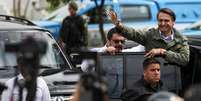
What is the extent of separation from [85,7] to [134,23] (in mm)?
1287

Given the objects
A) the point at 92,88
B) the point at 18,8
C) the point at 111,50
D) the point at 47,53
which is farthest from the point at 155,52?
the point at 18,8

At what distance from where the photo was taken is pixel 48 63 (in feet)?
25.6

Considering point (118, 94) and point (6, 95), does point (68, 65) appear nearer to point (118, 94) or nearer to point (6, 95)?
point (118, 94)

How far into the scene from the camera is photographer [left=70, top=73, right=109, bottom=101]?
10.1 feet

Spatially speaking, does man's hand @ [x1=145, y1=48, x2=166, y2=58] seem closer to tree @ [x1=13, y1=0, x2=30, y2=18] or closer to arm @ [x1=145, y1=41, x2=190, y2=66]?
arm @ [x1=145, y1=41, x2=190, y2=66]

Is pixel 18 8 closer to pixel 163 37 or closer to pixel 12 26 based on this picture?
pixel 12 26

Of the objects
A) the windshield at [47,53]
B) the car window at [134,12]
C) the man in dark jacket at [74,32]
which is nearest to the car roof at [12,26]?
the windshield at [47,53]

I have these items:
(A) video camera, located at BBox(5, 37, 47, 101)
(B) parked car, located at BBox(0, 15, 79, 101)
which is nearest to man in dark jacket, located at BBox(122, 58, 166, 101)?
(B) parked car, located at BBox(0, 15, 79, 101)

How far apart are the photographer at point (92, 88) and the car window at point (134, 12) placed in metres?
14.7

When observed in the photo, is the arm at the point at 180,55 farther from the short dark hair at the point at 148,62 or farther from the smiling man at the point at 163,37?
the short dark hair at the point at 148,62

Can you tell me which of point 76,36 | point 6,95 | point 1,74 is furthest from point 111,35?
point 76,36

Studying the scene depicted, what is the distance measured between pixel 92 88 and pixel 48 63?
477cm

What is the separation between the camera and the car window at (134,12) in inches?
703

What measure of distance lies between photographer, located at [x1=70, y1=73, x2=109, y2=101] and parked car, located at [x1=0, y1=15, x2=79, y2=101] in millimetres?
3715
